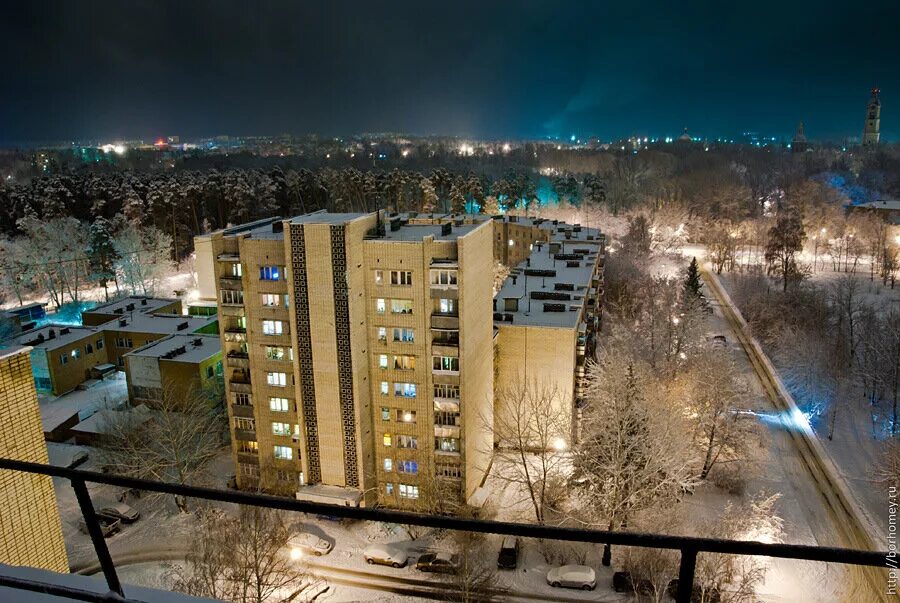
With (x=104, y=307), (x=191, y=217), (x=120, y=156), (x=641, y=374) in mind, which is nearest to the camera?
(x=641, y=374)

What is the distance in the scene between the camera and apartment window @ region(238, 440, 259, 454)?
21.7 m

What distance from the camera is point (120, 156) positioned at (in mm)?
116438

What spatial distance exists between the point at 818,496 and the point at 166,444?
21965mm

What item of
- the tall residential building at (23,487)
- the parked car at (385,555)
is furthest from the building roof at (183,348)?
the tall residential building at (23,487)

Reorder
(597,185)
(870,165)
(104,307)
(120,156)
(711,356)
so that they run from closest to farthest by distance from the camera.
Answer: (711,356)
(104,307)
(597,185)
(870,165)
(120,156)

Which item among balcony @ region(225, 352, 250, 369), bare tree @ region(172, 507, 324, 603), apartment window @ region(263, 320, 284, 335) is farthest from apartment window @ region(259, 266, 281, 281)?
bare tree @ region(172, 507, 324, 603)

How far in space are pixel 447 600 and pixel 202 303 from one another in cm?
2937

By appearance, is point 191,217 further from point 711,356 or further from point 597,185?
point 711,356

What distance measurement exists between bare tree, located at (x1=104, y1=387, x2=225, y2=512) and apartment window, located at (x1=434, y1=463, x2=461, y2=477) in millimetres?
7625

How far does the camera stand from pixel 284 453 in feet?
69.3

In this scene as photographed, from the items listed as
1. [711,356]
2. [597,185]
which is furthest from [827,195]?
[711,356]

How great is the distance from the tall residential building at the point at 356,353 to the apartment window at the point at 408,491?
70mm

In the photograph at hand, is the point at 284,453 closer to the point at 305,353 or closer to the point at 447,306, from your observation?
the point at 305,353

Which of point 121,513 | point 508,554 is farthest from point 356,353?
point 121,513
